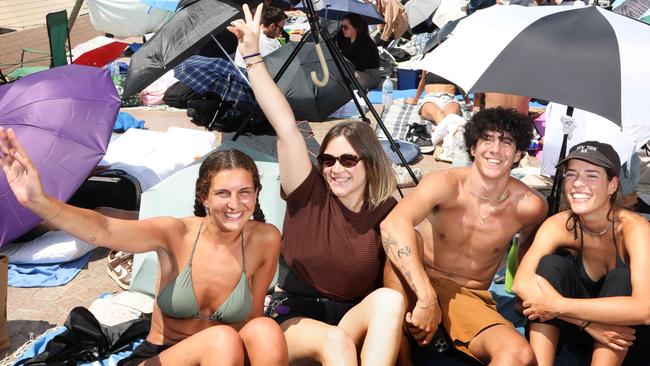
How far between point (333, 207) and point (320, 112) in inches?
169

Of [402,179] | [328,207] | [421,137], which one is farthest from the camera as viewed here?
[421,137]

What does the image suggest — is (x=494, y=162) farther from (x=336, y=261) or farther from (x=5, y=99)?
(x=5, y=99)

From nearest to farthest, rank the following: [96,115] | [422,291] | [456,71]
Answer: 1. [422,291]
2. [456,71]
3. [96,115]

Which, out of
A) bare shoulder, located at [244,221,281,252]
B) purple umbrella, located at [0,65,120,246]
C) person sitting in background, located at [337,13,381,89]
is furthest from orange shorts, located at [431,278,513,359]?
person sitting in background, located at [337,13,381,89]

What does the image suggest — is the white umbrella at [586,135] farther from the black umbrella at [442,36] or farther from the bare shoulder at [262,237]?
the bare shoulder at [262,237]

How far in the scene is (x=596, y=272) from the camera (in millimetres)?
3508

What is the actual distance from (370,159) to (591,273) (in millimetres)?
1241

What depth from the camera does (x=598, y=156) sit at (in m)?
3.35

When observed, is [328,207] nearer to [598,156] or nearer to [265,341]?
[265,341]

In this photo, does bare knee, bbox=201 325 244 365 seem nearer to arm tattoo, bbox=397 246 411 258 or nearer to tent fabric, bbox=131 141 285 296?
arm tattoo, bbox=397 246 411 258

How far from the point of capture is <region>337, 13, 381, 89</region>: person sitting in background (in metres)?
9.64

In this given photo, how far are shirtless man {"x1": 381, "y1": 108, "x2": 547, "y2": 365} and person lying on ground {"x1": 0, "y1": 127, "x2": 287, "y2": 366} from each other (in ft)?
2.18

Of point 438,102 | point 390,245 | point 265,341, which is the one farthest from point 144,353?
point 438,102

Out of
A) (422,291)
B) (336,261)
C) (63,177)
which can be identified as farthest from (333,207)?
(63,177)
